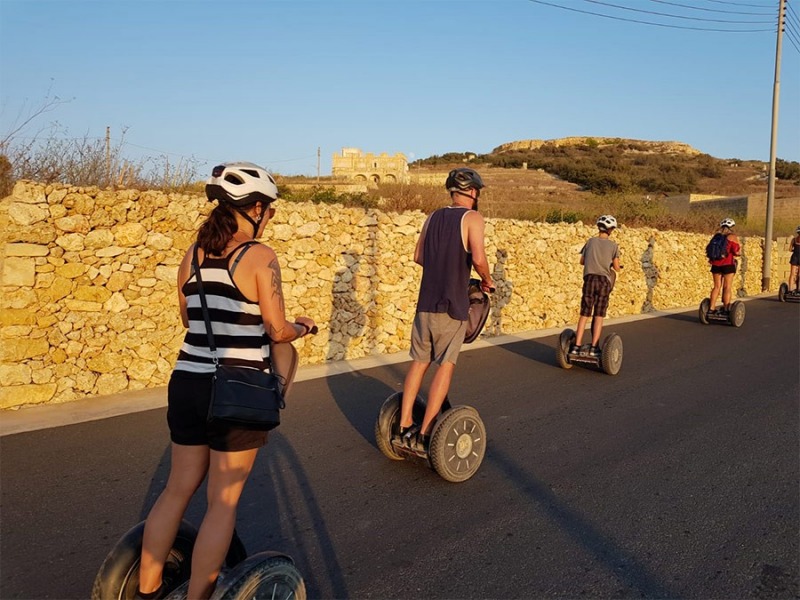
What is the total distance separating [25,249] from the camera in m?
6.23

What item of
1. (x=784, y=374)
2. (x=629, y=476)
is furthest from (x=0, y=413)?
(x=784, y=374)

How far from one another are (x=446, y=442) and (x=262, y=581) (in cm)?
211

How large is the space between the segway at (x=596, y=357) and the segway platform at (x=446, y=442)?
3906 mm

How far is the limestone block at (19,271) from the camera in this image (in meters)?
6.16

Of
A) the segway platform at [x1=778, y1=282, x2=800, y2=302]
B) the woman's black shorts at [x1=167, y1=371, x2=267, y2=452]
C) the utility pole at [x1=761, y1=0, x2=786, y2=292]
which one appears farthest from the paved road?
the utility pole at [x1=761, y1=0, x2=786, y2=292]

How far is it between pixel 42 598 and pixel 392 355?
688 centimetres

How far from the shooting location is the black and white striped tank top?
2.47 meters

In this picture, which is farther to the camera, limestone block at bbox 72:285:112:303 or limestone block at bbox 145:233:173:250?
limestone block at bbox 145:233:173:250

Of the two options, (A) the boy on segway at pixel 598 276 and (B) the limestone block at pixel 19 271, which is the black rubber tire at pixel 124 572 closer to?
(B) the limestone block at pixel 19 271

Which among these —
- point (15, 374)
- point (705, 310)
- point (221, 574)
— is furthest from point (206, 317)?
point (705, 310)

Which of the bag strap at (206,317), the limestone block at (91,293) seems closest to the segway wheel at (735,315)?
the limestone block at (91,293)

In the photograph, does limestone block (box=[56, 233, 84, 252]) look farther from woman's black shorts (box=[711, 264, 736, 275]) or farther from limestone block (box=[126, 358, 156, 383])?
woman's black shorts (box=[711, 264, 736, 275])

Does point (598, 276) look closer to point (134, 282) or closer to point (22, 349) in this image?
point (134, 282)

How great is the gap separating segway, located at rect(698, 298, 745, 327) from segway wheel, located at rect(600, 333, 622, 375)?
618cm
